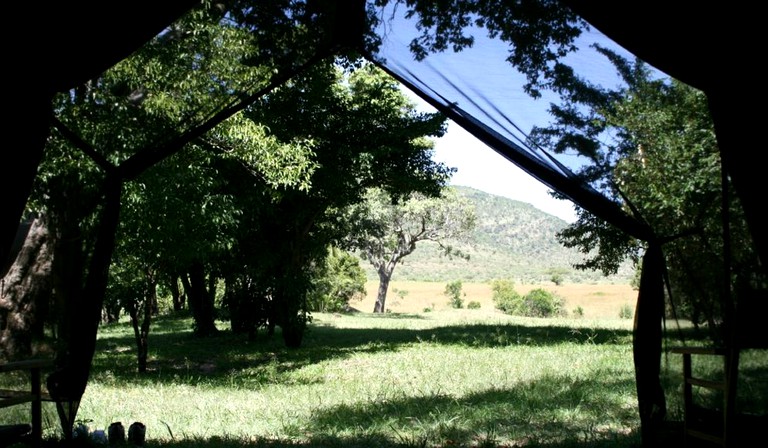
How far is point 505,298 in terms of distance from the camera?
1139 inches

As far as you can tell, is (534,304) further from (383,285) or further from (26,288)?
(26,288)

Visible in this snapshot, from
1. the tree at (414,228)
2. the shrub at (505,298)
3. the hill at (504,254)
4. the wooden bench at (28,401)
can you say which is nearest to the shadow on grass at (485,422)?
the wooden bench at (28,401)

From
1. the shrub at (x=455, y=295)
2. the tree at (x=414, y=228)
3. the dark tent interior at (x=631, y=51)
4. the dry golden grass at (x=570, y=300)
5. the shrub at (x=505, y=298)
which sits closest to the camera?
the dark tent interior at (x=631, y=51)

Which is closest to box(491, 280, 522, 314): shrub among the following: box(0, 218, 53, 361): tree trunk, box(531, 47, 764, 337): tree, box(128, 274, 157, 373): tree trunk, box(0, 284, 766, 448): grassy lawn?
box(0, 284, 766, 448): grassy lawn

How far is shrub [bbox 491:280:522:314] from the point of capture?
2695 cm

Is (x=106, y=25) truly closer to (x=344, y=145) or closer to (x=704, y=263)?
(x=704, y=263)

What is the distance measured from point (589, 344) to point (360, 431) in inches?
244

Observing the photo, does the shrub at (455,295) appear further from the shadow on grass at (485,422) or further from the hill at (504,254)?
the hill at (504,254)

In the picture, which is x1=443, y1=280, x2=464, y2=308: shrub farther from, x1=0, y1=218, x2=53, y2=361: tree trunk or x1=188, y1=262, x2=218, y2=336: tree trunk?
x1=0, y1=218, x2=53, y2=361: tree trunk

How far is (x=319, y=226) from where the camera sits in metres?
14.2

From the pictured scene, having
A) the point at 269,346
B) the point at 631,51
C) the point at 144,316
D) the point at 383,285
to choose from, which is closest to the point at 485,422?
the point at 631,51

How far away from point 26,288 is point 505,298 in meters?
22.1

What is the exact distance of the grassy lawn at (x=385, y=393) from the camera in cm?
472

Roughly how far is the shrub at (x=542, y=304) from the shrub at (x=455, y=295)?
519 cm
